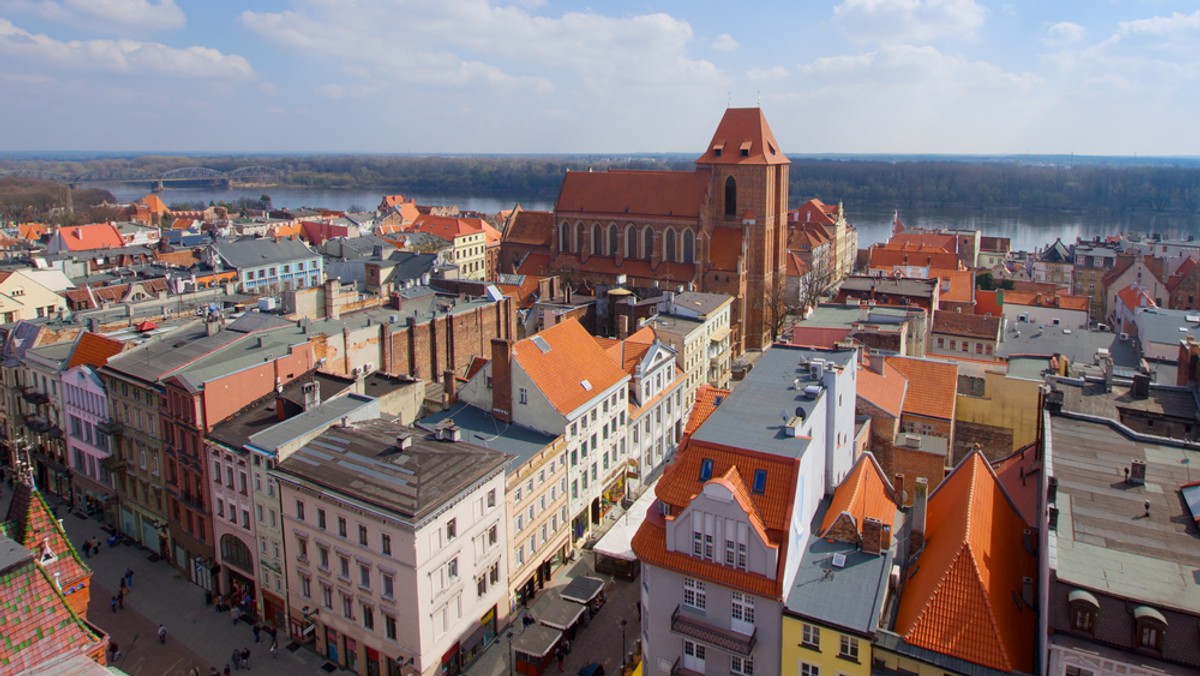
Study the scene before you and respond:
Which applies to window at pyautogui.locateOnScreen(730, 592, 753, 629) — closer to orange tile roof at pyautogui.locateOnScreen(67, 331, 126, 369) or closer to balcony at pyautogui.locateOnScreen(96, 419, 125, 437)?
balcony at pyautogui.locateOnScreen(96, 419, 125, 437)

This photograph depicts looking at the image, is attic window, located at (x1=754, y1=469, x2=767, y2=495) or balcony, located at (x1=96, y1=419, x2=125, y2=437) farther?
balcony, located at (x1=96, y1=419, x2=125, y2=437)

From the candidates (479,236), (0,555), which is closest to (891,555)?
(0,555)

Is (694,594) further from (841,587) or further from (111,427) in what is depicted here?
(111,427)

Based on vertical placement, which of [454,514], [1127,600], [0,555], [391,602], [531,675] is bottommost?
[531,675]

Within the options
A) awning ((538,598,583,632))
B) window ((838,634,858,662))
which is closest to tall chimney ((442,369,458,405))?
awning ((538,598,583,632))

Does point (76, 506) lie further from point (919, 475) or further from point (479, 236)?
point (479, 236)

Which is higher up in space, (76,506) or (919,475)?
(919,475)
